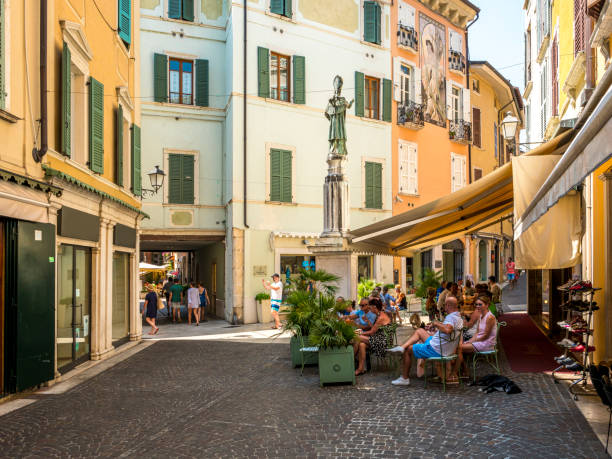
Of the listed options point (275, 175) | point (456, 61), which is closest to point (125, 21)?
point (275, 175)

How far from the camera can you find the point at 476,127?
2866cm

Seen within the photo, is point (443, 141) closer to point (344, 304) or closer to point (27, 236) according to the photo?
point (344, 304)

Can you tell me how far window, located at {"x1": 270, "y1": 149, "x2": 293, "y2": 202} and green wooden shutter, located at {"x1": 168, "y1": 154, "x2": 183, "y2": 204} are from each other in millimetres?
2837

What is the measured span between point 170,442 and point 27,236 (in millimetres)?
3692

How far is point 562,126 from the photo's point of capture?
8562 mm

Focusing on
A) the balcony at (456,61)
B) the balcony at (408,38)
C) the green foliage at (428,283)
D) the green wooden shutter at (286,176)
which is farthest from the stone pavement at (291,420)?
the balcony at (456,61)

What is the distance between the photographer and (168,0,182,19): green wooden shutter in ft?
62.6

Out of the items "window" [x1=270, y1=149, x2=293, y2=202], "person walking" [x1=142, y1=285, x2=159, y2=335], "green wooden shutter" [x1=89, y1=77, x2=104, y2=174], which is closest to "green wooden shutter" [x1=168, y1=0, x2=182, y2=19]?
"window" [x1=270, y1=149, x2=293, y2=202]

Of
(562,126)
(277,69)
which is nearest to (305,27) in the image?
(277,69)

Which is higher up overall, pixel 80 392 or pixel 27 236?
pixel 27 236

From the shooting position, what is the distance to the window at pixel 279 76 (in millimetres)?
19438

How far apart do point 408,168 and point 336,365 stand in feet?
52.6

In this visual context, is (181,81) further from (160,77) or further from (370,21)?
(370,21)

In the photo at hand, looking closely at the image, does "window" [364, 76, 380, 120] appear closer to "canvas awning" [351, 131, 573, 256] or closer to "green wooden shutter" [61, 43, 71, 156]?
"canvas awning" [351, 131, 573, 256]
